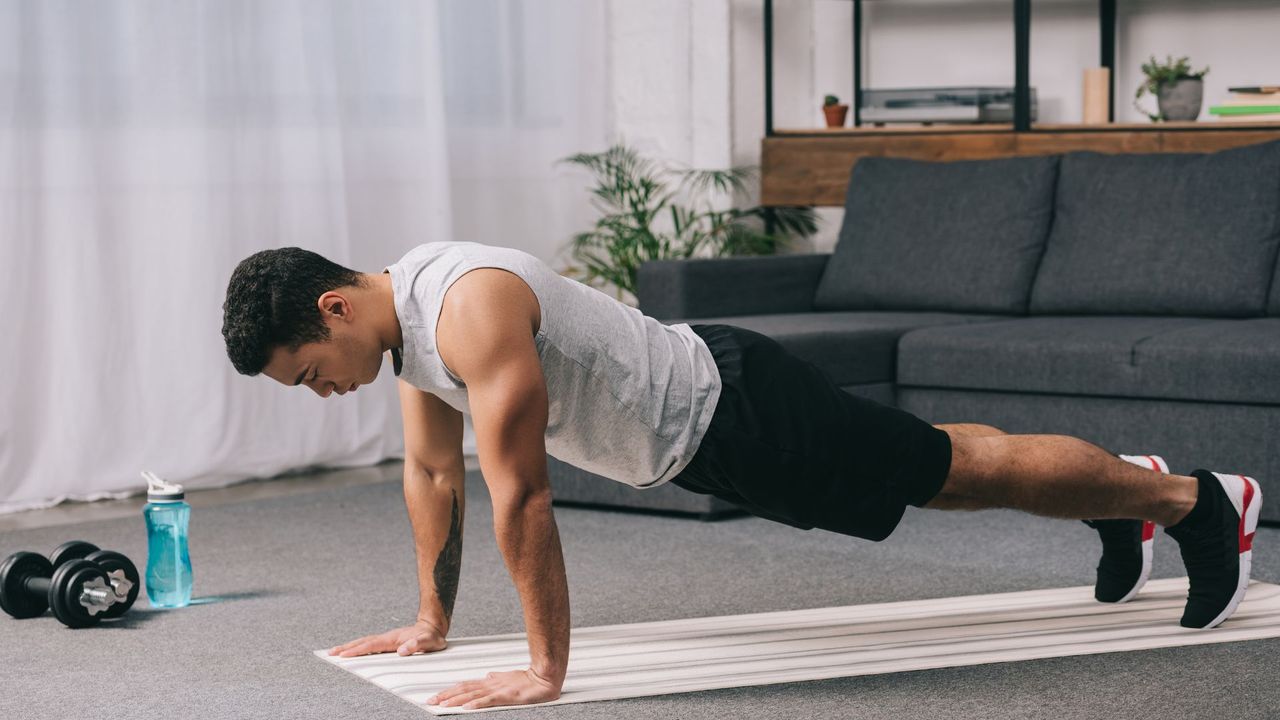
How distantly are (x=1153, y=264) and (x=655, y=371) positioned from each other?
6.71ft

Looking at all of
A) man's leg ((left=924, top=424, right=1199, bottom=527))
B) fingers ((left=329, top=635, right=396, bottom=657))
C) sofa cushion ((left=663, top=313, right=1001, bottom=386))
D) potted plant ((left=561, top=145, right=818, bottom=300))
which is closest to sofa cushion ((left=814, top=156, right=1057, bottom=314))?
sofa cushion ((left=663, top=313, right=1001, bottom=386))

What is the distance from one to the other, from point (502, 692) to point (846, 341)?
1.77 m

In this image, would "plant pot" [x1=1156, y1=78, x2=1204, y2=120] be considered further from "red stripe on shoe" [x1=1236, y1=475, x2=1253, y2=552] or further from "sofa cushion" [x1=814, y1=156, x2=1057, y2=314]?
"red stripe on shoe" [x1=1236, y1=475, x2=1253, y2=552]

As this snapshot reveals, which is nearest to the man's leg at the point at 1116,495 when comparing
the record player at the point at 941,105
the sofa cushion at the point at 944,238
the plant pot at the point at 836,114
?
the sofa cushion at the point at 944,238

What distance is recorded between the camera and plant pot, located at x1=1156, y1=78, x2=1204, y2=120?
14.3 ft

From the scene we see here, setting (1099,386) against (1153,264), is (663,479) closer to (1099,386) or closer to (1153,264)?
(1099,386)

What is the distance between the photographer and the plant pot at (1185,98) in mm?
4359

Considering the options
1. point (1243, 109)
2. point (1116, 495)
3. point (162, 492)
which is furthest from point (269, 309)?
point (1243, 109)

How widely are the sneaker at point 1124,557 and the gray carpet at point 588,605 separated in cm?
20

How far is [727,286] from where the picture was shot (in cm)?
416

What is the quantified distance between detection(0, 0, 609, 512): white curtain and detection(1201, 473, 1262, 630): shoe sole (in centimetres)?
273

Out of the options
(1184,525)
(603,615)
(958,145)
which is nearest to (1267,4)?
(958,145)

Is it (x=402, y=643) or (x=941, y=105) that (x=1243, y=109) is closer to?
(x=941, y=105)

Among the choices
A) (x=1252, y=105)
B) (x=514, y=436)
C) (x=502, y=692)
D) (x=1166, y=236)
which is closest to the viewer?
(x=514, y=436)
